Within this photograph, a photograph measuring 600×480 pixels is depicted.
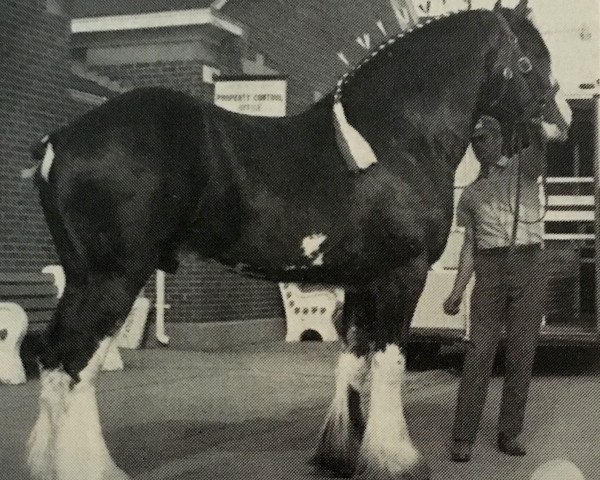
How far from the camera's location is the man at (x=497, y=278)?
3271mm

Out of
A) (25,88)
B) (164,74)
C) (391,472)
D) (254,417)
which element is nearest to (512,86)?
(391,472)

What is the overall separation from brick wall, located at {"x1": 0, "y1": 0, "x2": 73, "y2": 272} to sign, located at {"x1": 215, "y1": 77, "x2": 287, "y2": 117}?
4.70 ft

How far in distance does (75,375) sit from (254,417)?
69.6 inches

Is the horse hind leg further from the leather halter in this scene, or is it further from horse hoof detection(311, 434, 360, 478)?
the leather halter

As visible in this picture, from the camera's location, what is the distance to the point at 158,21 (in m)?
3.57

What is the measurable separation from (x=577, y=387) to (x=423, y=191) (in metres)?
3.02

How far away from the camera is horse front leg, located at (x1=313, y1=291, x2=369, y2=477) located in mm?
2885

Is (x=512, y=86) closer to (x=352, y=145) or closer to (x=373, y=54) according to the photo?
(x=373, y=54)

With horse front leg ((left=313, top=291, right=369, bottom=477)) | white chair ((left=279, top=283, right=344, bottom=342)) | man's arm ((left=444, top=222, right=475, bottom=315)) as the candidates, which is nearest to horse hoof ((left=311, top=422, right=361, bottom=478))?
horse front leg ((left=313, top=291, right=369, bottom=477))

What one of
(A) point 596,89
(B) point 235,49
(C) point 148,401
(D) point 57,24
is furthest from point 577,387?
(D) point 57,24

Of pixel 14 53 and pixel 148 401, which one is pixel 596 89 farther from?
pixel 14 53

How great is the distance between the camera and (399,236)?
2.59 m

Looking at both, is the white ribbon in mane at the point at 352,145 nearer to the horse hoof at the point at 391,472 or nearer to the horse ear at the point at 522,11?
the horse ear at the point at 522,11

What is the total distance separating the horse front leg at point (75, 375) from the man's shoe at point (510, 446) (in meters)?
1.86
